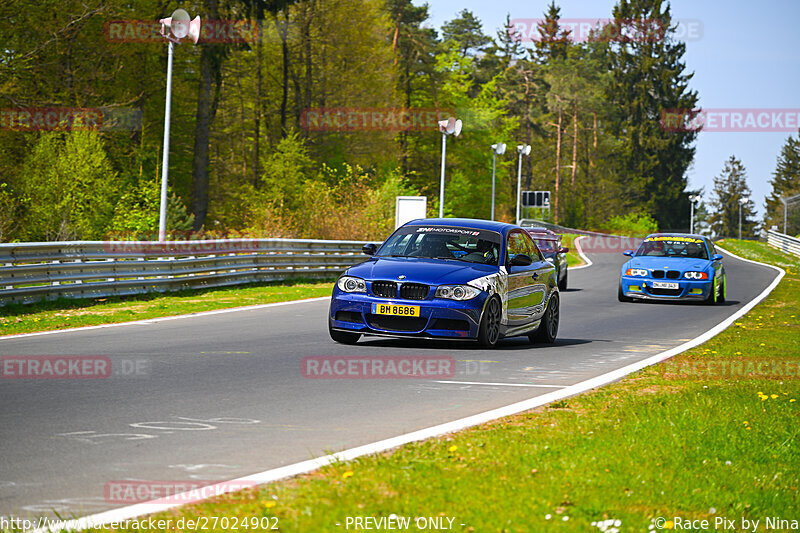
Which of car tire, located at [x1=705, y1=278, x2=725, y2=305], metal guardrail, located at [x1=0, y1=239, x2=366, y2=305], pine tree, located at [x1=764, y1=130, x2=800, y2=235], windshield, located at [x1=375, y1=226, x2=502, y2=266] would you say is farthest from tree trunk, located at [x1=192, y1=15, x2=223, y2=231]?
pine tree, located at [x1=764, y1=130, x2=800, y2=235]

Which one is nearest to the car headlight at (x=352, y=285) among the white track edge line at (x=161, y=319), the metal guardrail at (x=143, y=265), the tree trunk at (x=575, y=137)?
the white track edge line at (x=161, y=319)

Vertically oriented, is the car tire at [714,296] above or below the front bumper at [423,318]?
below

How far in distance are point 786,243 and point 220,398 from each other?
6633cm

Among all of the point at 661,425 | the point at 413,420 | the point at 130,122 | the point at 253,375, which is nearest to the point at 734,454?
the point at 661,425

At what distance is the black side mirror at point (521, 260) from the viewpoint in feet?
45.4

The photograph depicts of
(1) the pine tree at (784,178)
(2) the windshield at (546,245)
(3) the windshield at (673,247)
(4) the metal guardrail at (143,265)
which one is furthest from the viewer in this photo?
(1) the pine tree at (784,178)

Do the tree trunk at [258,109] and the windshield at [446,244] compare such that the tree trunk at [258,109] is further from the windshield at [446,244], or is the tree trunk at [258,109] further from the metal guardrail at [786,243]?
the windshield at [446,244]

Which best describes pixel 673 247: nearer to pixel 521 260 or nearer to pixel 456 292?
pixel 521 260

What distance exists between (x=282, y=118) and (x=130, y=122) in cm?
1632

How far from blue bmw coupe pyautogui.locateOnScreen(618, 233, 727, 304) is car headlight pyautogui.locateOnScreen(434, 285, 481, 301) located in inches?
479

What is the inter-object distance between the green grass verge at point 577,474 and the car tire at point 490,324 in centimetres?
350

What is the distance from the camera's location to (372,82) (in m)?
→ 63.5

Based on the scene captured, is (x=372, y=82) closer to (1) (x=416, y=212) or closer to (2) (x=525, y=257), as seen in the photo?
(1) (x=416, y=212)

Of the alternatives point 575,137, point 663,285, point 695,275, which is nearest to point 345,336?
point 663,285
